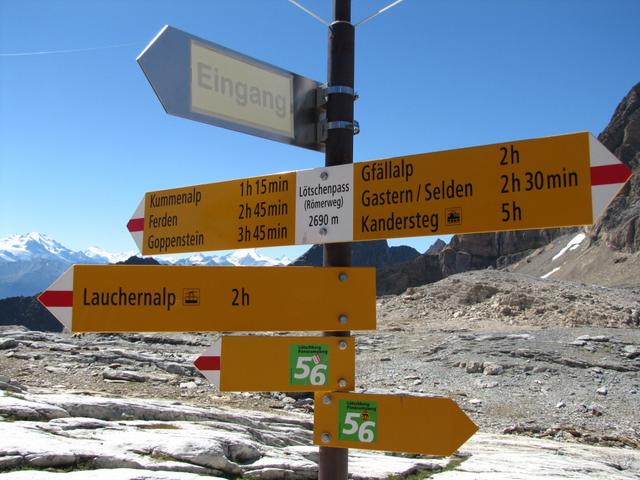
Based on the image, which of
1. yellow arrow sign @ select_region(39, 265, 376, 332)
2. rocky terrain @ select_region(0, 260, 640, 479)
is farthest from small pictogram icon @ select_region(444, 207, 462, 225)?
rocky terrain @ select_region(0, 260, 640, 479)

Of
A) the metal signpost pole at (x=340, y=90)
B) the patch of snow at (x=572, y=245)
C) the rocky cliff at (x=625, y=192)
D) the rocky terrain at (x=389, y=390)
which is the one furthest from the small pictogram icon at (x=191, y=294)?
the patch of snow at (x=572, y=245)

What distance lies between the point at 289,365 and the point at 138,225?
1785mm

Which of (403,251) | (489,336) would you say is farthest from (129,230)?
(403,251)

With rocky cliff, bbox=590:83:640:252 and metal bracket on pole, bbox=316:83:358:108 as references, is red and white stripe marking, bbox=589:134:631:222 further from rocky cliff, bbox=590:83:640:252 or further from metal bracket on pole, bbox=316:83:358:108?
rocky cliff, bbox=590:83:640:252

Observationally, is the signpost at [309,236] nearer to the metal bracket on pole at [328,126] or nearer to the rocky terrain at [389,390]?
the metal bracket on pole at [328,126]

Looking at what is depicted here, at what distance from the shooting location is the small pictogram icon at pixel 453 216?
11.6 feet

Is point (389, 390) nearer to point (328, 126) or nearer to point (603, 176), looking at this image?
point (328, 126)

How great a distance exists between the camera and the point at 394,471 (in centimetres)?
824

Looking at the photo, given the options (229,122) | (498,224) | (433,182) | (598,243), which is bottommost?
(498,224)

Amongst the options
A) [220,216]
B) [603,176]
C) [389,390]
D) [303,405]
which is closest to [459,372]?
[389,390]

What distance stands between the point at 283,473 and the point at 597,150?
6086mm

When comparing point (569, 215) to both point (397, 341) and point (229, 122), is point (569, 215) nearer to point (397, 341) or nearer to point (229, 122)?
point (229, 122)

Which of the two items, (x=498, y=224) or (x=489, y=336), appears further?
(x=489, y=336)

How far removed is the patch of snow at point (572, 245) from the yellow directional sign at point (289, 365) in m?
87.9
